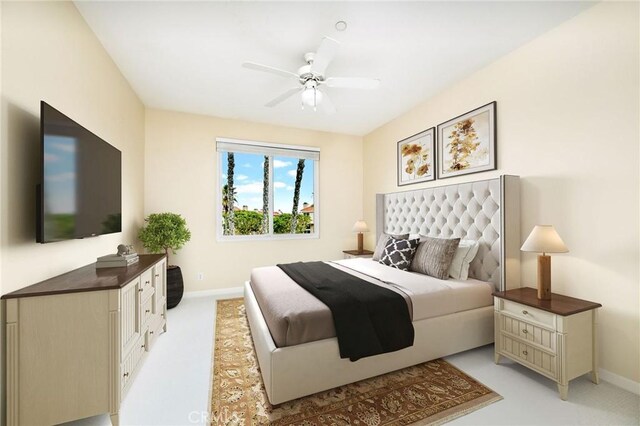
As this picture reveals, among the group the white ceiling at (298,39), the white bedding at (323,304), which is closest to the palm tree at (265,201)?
the white ceiling at (298,39)

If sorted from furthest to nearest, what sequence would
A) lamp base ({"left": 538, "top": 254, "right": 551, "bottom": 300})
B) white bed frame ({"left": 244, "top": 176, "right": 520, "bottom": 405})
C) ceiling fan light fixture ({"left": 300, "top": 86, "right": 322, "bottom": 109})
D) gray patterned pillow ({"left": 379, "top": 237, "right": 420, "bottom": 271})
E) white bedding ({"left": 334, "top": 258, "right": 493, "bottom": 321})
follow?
gray patterned pillow ({"left": 379, "top": 237, "right": 420, "bottom": 271}) → ceiling fan light fixture ({"left": 300, "top": 86, "right": 322, "bottom": 109}) → white bedding ({"left": 334, "top": 258, "right": 493, "bottom": 321}) → lamp base ({"left": 538, "top": 254, "right": 551, "bottom": 300}) → white bed frame ({"left": 244, "top": 176, "right": 520, "bottom": 405})

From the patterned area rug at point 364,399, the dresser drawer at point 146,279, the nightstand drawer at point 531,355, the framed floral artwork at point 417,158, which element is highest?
the framed floral artwork at point 417,158

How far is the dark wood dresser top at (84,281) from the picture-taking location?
4.75ft

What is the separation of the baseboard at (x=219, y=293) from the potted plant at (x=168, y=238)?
18.1 inches

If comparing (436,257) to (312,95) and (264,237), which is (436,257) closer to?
(312,95)

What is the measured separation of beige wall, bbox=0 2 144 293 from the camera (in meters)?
1.45

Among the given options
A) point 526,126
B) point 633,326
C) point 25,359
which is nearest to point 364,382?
point 633,326

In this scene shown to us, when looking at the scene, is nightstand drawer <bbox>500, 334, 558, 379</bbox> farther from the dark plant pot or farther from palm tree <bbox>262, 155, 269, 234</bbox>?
the dark plant pot

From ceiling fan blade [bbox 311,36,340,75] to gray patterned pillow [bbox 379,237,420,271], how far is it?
2048mm

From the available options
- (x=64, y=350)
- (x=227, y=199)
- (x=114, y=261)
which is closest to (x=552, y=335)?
(x=64, y=350)

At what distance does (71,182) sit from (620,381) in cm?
407

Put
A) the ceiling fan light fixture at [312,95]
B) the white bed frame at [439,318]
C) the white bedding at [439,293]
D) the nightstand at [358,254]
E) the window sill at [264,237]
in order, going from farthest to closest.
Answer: the nightstand at [358,254]
the window sill at [264,237]
the ceiling fan light fixture at [312,95]
the white bedding at [439,293]
the white bed frame at [439,318]

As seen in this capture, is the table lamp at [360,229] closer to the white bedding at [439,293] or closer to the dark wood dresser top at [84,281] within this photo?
the white bedding at [439,293]

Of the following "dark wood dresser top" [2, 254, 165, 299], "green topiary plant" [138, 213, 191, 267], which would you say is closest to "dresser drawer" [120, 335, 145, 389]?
"dark wood dresser top" [2, 254, 165, 299]
